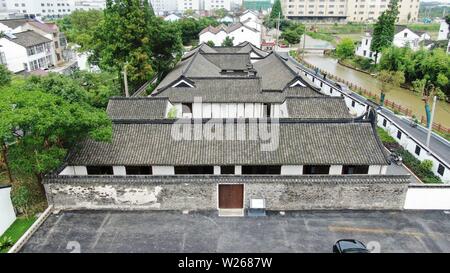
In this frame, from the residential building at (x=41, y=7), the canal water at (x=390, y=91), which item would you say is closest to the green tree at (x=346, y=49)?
the canal water at (x=390, y=91)

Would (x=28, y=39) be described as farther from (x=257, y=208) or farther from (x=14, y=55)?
(x=257, y=208)

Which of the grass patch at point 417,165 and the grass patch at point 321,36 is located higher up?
the grass patch at point 321,36

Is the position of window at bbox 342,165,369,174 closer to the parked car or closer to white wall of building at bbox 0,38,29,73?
the parked car

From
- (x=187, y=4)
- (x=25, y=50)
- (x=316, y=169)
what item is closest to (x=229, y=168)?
(x=316, y=169)

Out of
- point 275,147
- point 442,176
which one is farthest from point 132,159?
point 442,176

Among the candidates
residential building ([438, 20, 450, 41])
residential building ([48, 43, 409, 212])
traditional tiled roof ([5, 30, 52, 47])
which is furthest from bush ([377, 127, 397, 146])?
residential building ([438, 20, 450, 41])

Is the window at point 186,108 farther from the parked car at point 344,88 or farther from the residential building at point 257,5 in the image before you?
the residential building at point 257,5
